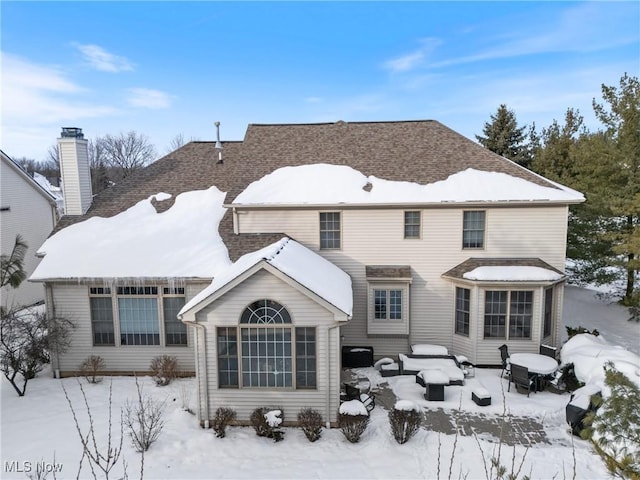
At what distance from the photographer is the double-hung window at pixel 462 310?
518 inches

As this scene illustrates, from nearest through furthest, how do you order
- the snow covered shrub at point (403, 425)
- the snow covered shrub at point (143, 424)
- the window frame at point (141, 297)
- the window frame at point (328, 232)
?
1. the snow covered shrub at point (143, 424)
2. the snow covered shrub at point (403, 425)
3. the window frame at point (141, 297)
4. the window frame at point (328, 232)

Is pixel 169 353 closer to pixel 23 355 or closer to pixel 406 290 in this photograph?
pixel 23 355

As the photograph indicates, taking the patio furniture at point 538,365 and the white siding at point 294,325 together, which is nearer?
the white siding at point 294,325

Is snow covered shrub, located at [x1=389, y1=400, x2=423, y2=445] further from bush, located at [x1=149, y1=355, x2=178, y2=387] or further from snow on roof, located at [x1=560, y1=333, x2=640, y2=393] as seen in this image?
bush, located at [x1=149, y1=355, x2=178, y2=387]

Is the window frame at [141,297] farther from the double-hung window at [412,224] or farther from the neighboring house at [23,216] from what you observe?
the neighboring house at [23,216]

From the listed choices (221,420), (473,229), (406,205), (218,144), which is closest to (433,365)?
(473,229)

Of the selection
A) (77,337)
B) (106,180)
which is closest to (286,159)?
(77,337)

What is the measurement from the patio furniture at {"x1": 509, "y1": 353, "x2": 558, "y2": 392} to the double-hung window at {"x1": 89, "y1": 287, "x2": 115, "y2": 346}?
41.0 ft

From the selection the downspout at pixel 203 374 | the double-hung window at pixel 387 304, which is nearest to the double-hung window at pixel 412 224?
the double-hung window at pixel 387 304

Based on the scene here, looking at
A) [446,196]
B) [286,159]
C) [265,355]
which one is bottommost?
[265,355]

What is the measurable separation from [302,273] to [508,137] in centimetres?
2388

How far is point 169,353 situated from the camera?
12.7 m

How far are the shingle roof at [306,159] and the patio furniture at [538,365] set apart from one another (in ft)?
19.1

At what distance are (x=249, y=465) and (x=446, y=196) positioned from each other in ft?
31.9
